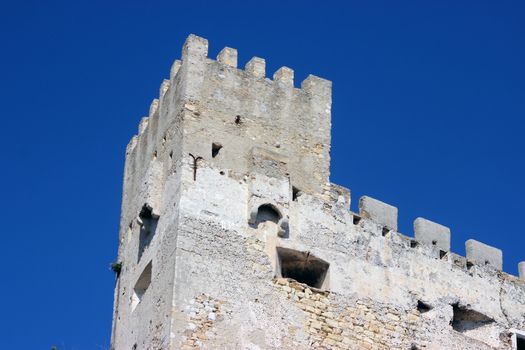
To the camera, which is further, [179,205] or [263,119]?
[263,119]

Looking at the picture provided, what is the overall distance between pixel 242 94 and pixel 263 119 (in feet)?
2.21

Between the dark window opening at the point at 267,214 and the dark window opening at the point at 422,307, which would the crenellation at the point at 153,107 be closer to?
the dark window opening at the point at 267,214

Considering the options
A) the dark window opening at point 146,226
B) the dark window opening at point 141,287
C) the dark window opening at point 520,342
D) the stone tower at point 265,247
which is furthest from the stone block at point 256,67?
the dark window opening at point 520,342

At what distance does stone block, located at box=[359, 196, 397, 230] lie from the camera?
3023 cm

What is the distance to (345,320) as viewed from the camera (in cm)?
2834

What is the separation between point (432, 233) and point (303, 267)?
3.68 metres

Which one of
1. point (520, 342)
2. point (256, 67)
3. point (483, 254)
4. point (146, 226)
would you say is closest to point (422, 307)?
point (483, 254)

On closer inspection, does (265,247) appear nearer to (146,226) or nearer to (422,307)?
(146,226)

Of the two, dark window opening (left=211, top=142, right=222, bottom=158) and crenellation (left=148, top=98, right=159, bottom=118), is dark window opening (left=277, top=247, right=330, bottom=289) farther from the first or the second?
crenellation (left=148, top=98, right=159, bottom=118)

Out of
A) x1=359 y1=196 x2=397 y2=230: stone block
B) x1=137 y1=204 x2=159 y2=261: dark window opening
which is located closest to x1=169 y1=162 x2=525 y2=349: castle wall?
x1=359 y1=196 x2=397 y2=230: stone block

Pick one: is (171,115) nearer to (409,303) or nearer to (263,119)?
(263,119)

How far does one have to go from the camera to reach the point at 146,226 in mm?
29141

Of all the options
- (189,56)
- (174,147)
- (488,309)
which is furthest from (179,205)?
(488,309)

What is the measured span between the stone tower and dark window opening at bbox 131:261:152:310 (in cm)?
3
